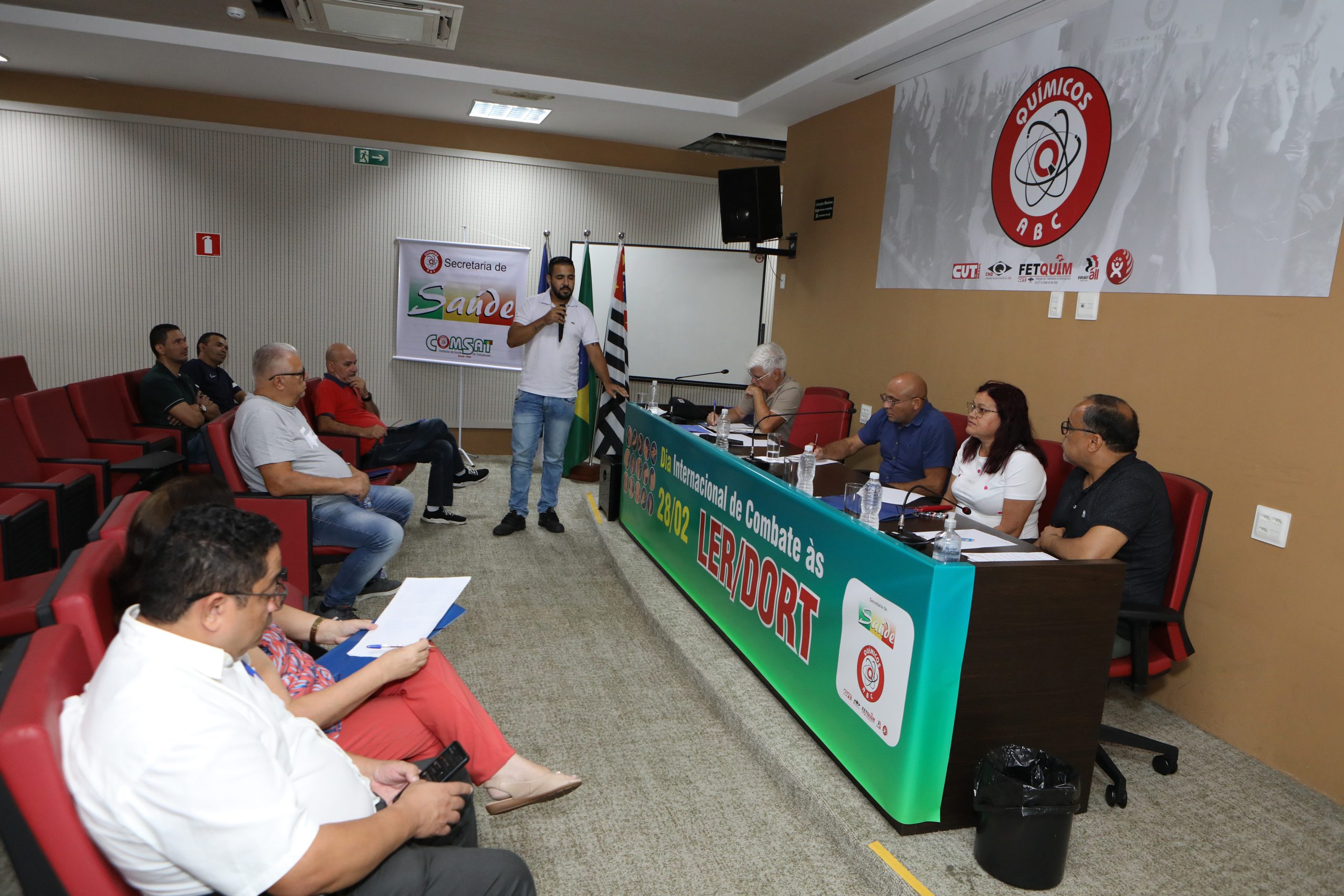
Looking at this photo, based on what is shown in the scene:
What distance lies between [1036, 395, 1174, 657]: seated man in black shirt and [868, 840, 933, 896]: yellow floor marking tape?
0.92 m

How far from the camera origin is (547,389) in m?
5.18

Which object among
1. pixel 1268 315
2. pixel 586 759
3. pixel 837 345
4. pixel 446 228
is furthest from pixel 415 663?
pixel 446 228

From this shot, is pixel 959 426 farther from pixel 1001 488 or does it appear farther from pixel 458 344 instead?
pixel 458 344

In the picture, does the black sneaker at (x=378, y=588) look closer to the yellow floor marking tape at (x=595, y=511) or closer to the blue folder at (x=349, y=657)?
the yellow floor marking tape at (x=595, y=511)

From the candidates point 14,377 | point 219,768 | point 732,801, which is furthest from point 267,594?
point 14,377

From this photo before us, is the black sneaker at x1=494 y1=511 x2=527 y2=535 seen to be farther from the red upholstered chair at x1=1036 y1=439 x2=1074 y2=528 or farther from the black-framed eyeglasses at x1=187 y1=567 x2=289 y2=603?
the black-framed eyeglasses at x1=187 y1=567 x2=289 y2=603

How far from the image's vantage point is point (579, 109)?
6.25m

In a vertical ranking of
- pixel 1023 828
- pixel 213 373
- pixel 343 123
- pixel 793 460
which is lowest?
pixel 1023 828

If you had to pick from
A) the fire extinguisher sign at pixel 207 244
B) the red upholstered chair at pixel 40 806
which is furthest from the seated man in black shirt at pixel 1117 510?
the fire extinguisher sign at pixel 207 244

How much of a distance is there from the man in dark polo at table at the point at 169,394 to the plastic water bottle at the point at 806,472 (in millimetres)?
3758

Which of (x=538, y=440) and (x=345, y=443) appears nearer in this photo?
(x=345, y=443)

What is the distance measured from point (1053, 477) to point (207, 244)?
6.55m

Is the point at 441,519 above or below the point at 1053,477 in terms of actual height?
below

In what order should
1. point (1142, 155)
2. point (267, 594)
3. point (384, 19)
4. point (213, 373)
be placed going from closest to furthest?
1. point (267, 594)
2. point (1142, 155)
3. point (384, 19)
4. point (213, 373)
